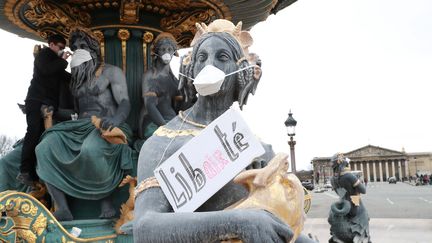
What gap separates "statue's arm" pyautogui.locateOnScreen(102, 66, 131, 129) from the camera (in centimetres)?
449

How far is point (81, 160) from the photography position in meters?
4.32

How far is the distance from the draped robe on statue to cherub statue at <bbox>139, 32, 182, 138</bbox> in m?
0.43

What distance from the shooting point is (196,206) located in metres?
1.97

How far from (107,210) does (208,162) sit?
8.96 ft

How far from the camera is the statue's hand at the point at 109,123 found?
430 centimetres

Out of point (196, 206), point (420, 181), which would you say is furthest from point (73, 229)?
point (420, 181)

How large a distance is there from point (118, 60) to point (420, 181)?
211 feet

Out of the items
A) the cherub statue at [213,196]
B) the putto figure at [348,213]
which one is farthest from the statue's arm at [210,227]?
the putto figure at [348,213]

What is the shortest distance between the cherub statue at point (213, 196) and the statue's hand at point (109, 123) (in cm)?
206

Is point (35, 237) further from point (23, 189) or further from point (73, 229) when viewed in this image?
point (23, 189)

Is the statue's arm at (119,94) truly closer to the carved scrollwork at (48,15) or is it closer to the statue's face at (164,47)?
the statue's face at (164,47)

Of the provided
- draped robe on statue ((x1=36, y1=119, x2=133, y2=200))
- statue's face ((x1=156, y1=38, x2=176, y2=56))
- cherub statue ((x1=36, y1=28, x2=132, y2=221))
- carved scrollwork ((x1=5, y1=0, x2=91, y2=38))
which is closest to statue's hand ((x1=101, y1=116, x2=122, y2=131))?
cherub statue ((x1=36, y1=28, x2=132, y2=221))

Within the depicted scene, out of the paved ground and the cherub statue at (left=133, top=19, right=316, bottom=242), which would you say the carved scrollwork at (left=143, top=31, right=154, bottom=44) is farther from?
the paved ground

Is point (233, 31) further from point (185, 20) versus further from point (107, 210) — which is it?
point (185, 20)
